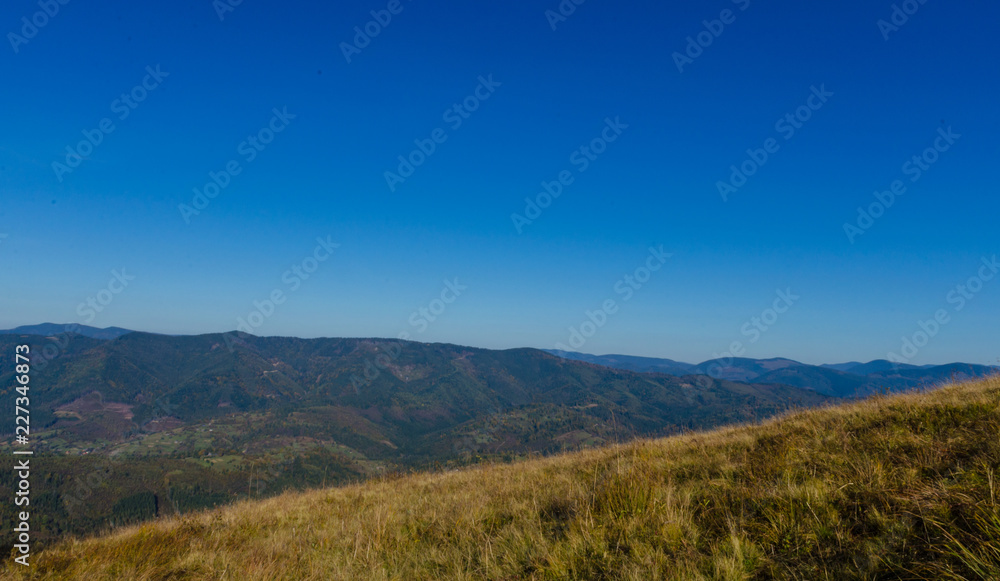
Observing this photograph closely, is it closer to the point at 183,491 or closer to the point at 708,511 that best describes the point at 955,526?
the point at 708,511

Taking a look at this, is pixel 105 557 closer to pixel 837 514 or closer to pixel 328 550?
pixel 328 550

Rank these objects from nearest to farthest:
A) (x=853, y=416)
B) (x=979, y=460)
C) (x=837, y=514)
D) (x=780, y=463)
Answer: (x=837, y=514) → (x=979, y=460) → (x=780, y=463) → (x=853, y=416)

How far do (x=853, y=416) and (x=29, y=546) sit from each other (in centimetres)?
1439

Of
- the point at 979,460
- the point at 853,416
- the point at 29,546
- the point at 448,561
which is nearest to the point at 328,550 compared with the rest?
the point at 448,561

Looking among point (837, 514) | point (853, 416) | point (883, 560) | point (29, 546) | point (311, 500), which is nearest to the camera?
point (883, 560)

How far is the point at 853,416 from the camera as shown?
25.3 feet

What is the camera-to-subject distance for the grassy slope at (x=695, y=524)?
3.49 meters

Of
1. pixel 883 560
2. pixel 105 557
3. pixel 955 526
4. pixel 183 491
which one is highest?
pixel 955 526

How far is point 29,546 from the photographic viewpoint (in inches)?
270

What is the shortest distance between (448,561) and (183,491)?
736 ft

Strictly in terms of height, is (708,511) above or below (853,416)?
below

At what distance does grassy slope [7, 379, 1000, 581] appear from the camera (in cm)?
349

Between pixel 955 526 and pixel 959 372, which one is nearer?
pixel 955 526

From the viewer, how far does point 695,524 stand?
14.7 ft
